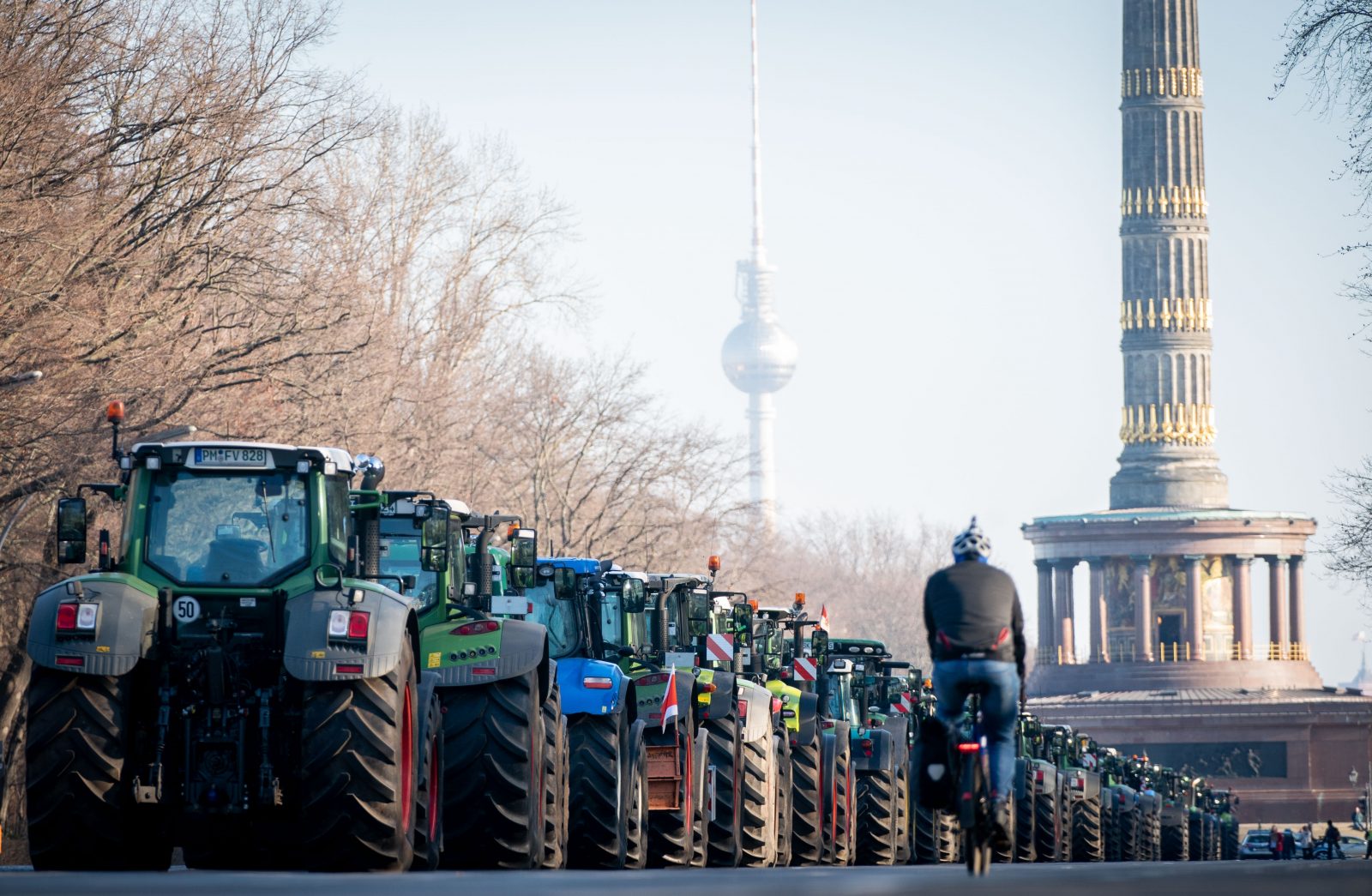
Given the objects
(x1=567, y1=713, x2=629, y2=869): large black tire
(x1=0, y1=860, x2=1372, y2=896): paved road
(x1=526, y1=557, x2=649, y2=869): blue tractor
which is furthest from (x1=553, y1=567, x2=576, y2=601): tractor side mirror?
(x1=0, y1=860, x2=1372, y2=896): paved road

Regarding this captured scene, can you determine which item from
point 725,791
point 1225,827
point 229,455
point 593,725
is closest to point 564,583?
point 593,725

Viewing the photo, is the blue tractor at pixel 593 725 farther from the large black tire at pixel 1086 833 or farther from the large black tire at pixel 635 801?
the large black tire at pixel 1086 833

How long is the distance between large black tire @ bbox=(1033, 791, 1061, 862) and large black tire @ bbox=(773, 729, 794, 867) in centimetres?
1249

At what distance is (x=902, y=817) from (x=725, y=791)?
850 cm

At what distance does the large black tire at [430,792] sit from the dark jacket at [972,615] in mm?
3822

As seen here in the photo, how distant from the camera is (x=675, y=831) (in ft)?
74.4

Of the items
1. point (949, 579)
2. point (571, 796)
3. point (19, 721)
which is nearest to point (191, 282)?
point (19, 721)

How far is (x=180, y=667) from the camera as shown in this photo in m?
15.3

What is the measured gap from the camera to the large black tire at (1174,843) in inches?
2308

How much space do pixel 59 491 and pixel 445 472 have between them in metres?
19.6

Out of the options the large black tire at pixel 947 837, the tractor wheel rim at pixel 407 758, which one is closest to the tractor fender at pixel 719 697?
the tractor wheel rim at pixel 407 758

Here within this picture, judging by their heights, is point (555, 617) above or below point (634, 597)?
below

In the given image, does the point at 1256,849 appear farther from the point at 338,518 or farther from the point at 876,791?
the point at 338,518

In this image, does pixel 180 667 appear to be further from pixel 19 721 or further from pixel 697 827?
pixel 19 721
